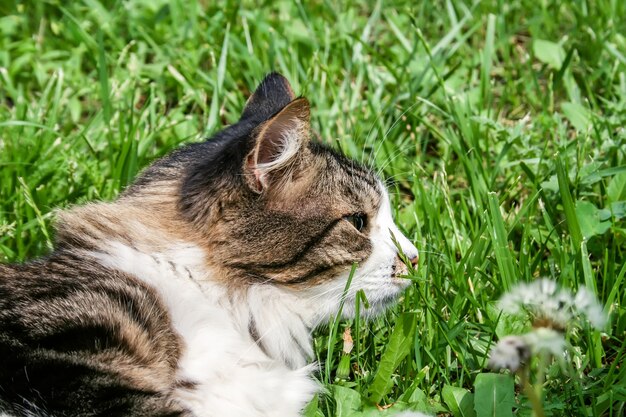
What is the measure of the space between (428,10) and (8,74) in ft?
7.60

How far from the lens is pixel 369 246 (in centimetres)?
279

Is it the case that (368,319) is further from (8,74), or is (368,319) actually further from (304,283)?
(8,74)

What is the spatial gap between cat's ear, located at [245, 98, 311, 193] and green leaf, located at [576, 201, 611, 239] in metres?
1.16

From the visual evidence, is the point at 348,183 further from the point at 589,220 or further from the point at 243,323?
the point at 589,220

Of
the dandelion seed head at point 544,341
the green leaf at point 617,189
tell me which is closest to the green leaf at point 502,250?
the green leaf at point 617,189

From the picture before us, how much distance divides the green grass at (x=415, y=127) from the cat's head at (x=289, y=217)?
0.16m

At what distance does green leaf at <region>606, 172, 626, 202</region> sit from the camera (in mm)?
3338

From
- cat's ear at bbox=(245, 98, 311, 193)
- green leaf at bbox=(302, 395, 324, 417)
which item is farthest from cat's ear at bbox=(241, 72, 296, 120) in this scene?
green leaf at bbox=(302, 395, 324, 417)

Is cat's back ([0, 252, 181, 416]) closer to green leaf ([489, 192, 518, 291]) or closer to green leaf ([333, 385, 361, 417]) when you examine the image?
green leaf ([333, 385, 361, 417])

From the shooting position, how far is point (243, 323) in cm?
264

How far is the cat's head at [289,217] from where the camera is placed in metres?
2.56

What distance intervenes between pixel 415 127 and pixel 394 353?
1684 millimetres

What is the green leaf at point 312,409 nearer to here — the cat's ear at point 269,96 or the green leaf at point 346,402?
the green leaf at point 346,402

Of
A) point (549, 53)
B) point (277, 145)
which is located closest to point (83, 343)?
point (277, 145)
